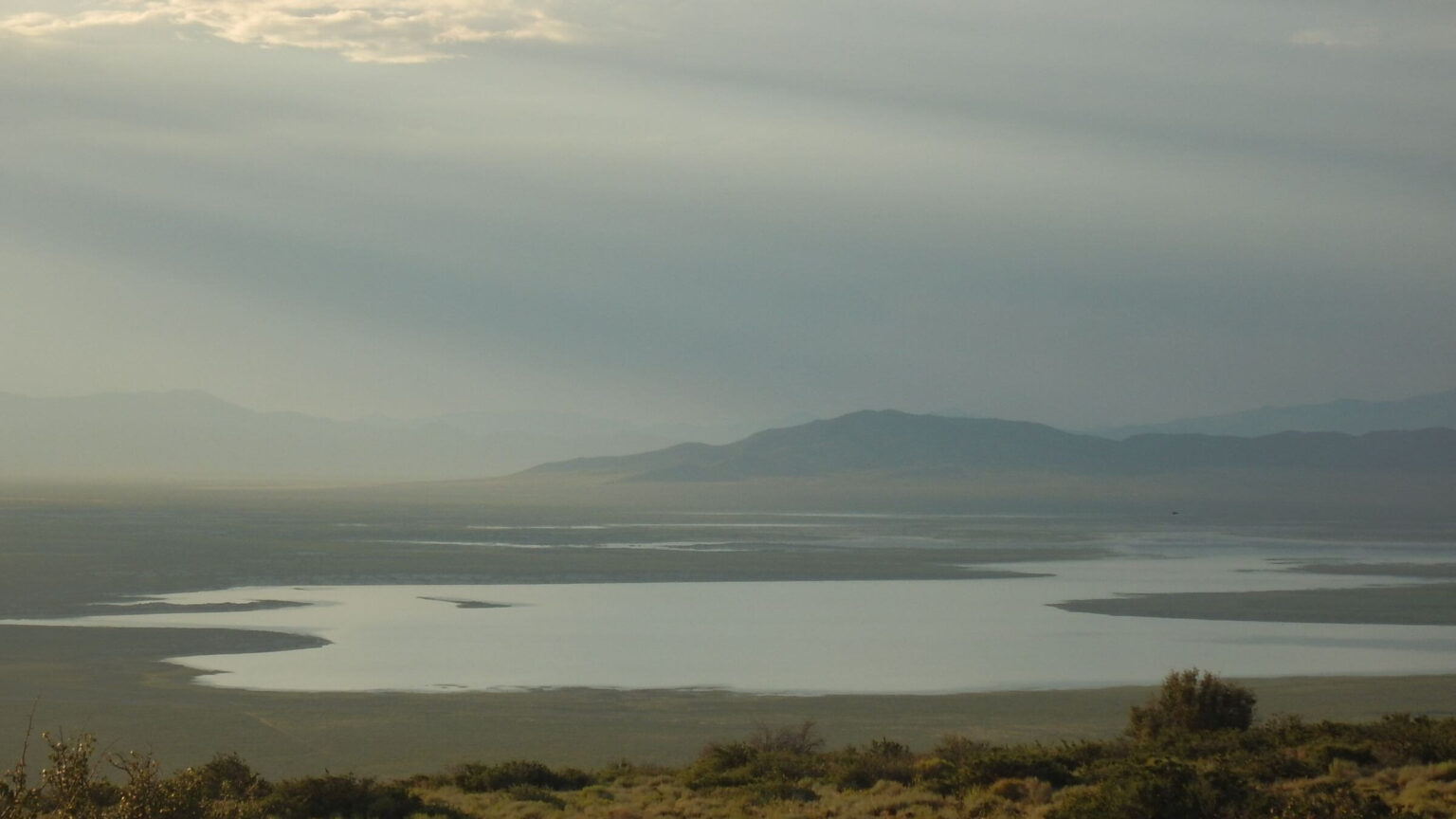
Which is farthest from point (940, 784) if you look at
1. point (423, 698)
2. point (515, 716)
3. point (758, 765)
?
point (423, 698)

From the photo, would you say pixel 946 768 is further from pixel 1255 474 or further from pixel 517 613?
pixel 1255 474

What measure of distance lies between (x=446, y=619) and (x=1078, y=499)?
4480 inches

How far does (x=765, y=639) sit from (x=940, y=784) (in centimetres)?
1731

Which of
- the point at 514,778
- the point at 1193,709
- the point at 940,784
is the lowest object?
→ the point at 514,778

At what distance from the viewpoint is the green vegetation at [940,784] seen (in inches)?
421

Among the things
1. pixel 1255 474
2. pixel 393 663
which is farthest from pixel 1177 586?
pixel 1255 474

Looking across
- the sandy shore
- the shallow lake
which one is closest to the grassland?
the sandy shore

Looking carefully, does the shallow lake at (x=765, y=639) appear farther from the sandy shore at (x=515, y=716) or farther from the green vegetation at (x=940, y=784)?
the green vegetation at (x=940, y=784)

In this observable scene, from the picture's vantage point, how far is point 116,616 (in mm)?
34406

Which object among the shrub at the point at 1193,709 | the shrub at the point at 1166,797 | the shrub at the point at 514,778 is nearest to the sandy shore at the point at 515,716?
the shrub at the point at 1193,709

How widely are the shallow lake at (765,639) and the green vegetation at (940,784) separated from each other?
8470 millimetres

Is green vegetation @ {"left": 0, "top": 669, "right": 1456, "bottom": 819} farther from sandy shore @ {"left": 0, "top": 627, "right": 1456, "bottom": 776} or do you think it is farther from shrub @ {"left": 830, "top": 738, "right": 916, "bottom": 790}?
sandy shore @ {"left": 0, "top": 627, "right": 1456, "bottom": 776}

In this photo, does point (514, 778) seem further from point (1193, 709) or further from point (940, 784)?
point (1193, 709)

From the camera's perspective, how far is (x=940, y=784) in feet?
45.0
